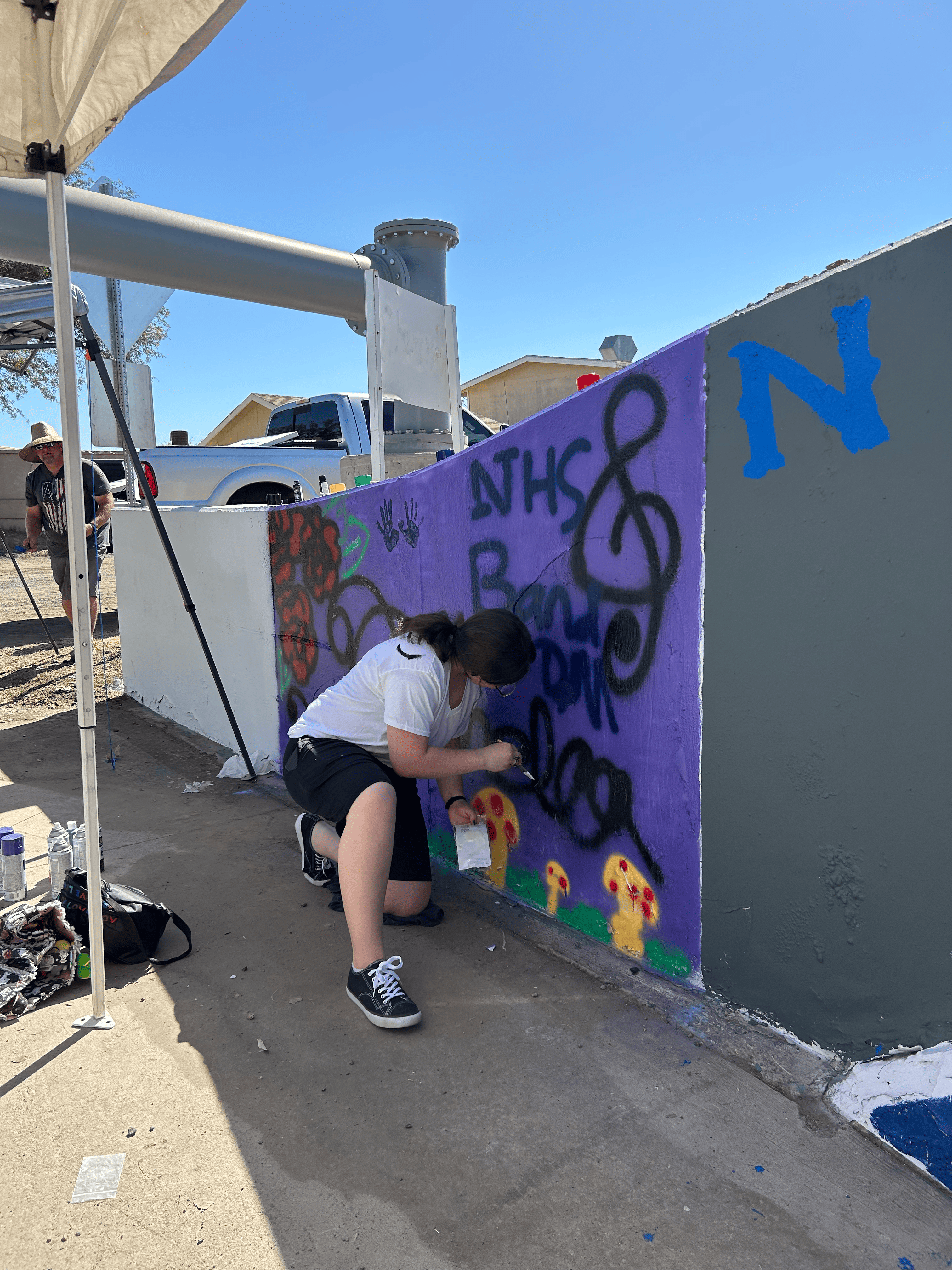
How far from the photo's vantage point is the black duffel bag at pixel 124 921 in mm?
2904

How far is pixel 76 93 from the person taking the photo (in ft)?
7.70

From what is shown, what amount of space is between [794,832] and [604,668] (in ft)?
2.48

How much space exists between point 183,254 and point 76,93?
11.1ft

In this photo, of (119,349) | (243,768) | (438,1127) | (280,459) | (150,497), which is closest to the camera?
(438,1127)

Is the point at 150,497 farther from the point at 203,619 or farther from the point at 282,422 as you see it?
the point at 282,422

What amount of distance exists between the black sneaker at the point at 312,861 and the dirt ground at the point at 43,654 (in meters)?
2.17

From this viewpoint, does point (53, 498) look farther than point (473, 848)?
Yes

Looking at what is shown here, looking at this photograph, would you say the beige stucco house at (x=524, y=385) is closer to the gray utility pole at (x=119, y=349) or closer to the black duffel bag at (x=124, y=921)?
the gray utility pole at (x=119, y=349)

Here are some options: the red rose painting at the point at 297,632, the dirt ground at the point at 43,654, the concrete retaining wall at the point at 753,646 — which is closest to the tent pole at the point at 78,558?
the concrete retaining wall at the point at 753,646

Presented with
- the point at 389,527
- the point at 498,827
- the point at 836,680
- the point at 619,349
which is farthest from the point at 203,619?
the point at 619,349

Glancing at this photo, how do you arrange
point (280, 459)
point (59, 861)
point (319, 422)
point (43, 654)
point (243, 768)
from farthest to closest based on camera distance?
point (319, 422)
point (280, 459)
point (43, 654)
point (243, 768)
point (59, 861)

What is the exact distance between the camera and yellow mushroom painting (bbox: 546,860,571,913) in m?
2.95

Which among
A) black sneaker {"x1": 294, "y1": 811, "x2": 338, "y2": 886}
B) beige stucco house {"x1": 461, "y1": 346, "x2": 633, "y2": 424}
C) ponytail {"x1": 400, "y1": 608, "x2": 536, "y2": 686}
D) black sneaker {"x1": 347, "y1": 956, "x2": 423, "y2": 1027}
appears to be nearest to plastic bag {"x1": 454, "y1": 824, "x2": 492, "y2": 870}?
black sneaker {"x1": 347, "y1": 956, "x2": 423, "y2": 1027}

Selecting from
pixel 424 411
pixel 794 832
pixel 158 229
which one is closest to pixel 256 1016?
pixel 794 832
